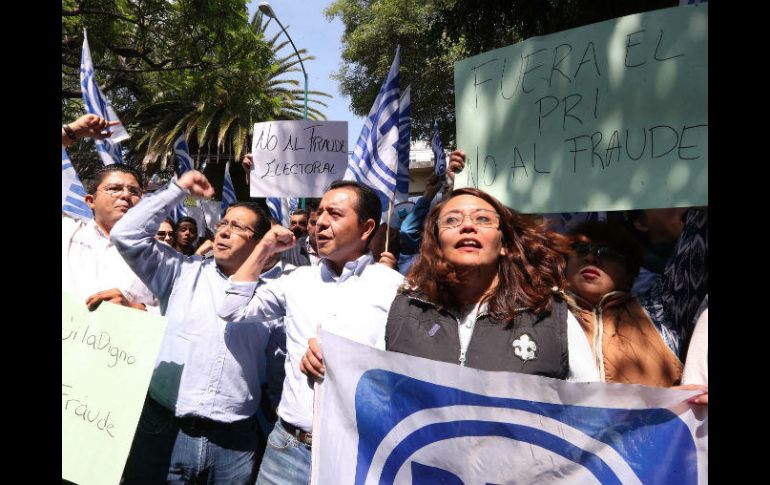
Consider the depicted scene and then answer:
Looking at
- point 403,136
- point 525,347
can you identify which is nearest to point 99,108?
point 403,136

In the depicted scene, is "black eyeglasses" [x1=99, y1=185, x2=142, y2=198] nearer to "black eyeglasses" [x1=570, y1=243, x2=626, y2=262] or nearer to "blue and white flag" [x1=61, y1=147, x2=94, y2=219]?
"blue and white flag" [x1=61, y1=147, x2=94, y2=219]

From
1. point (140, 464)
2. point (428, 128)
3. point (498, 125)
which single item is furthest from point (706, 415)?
point (428, 128)

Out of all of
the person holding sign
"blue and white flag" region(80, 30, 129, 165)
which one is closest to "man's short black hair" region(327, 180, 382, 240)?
the person holding sign

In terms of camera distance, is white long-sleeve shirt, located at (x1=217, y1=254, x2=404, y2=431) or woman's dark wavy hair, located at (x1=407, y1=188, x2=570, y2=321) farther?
white long-sleeve shirt, located at (x1=217, y1=254, x2=404, y2=431)

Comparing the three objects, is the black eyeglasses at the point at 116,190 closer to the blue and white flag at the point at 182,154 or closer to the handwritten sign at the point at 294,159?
the handwritten sign at the point at 294,159

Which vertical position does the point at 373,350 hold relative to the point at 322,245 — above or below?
below

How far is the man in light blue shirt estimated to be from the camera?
2.61 m

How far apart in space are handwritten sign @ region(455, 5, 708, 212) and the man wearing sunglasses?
1759 mm

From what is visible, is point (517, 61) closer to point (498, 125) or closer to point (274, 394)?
point (498, 125)

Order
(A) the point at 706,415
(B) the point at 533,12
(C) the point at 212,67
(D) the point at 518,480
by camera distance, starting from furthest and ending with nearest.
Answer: (C) the point at 212,67 < (B) the point at 533,12 < (D) the point at 518,480 < (A) the point at 706,415

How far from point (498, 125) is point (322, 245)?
3.18 feet

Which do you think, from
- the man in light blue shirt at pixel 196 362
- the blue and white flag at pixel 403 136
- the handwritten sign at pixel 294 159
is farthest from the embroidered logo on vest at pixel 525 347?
the handwritten sign at pixel 294 159

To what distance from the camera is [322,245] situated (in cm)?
251

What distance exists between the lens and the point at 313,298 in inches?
97.8
